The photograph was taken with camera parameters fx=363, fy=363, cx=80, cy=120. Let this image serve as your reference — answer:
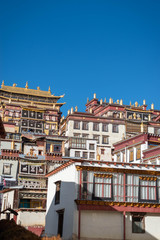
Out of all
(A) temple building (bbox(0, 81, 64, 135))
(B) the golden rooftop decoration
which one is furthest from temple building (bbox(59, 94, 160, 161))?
(B) the golden rooftop decoration

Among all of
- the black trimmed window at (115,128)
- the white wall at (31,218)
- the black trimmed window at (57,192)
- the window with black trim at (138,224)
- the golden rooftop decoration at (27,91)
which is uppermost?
the golden rooftop decoration at (27,91)

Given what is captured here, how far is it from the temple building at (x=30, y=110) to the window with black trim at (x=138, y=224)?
56.1 meters

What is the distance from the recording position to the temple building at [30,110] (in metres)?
89.9

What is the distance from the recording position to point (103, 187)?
31875 mm

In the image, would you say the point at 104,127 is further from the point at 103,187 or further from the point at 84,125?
the point at 103,187

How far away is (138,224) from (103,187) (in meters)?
4.37

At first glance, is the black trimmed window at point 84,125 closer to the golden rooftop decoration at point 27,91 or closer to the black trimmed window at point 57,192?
the golden rooftop decoration at point 27,91

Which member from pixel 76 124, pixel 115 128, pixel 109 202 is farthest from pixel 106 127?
pixel 109 202

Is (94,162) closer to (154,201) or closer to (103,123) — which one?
(154,201)

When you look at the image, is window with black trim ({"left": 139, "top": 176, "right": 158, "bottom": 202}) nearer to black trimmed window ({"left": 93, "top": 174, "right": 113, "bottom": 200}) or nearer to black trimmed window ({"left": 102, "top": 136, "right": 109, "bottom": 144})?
black trimmed window ({"left": 93, "top": 174, "right": 113, "bottom": 200})

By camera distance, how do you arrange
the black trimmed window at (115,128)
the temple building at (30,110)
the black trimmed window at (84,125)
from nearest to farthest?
1. the black trimmed window at (84,125)
2. the black trimmed window at (115,128)
3. the temple building at (30,110)

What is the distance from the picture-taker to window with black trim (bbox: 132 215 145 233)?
31258mm

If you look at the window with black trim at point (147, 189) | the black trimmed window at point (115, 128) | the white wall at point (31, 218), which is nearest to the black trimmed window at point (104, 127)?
the black trimmed window at point (115, 128)

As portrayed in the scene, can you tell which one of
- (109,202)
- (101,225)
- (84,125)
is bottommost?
(101,225)
